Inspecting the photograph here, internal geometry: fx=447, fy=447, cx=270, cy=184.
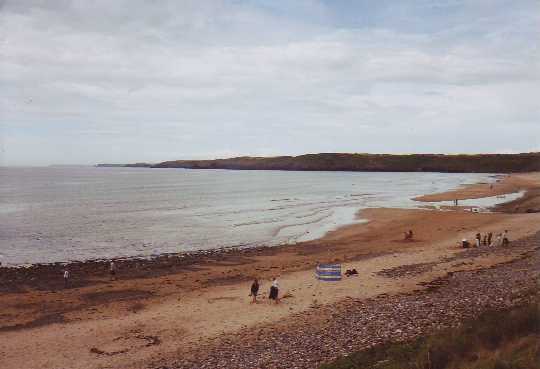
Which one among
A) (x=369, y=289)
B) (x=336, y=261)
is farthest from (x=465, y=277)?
(x=336, y=261)

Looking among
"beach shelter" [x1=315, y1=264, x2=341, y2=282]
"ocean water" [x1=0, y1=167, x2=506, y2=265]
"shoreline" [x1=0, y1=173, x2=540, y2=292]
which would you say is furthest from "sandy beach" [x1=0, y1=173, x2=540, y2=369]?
"ocean water" [x1=0, y1=167, x2=506, y2=265]

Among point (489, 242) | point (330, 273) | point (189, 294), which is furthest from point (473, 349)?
point (489, 242)

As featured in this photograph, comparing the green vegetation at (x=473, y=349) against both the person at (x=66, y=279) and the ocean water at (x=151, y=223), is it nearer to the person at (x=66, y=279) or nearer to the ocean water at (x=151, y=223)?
the person at (x=66, y=279)

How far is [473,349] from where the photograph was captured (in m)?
11.1

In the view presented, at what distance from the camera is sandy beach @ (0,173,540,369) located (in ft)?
55.4

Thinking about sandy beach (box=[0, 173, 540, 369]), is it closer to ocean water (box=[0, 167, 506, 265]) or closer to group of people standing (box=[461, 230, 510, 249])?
group of people standing (box=[461, 230, 510, 249])

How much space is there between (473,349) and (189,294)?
16511 mm

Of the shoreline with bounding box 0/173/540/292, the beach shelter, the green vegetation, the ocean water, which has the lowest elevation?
the shoreline with bounding box 0/173/540/292

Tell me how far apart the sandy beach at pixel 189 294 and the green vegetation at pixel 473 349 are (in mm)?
3495

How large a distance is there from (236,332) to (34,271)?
20.1m

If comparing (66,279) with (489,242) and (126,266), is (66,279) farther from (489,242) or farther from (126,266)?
(489,242)

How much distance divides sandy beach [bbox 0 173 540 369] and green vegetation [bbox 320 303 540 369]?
3495 mm

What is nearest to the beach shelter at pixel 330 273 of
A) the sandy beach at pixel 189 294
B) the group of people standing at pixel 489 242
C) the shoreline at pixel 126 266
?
the sandy beach at pixel 189 294

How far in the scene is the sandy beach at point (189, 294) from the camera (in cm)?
1688
